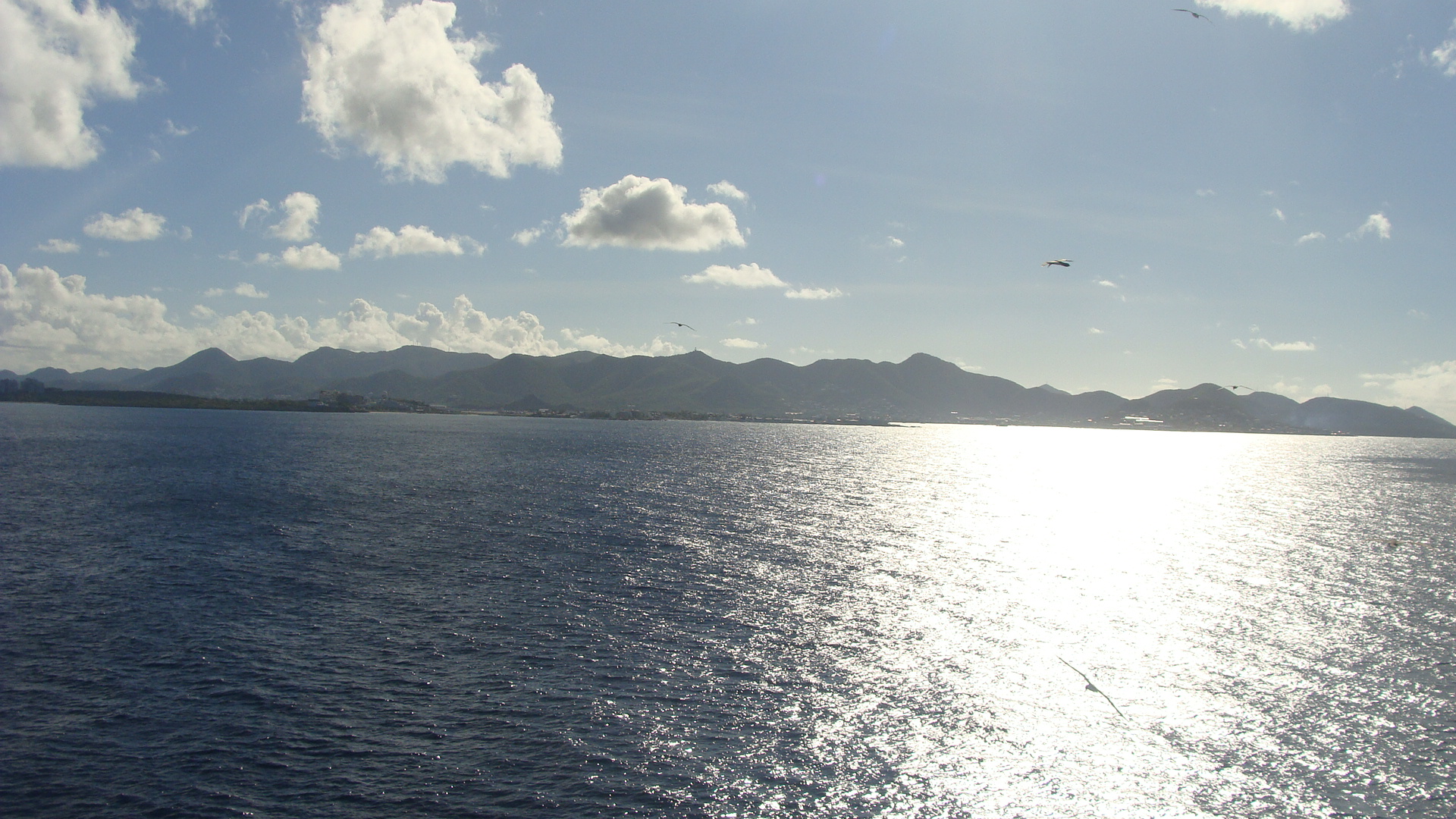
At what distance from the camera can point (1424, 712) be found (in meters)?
39.3

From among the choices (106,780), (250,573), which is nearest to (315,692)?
(106,780)

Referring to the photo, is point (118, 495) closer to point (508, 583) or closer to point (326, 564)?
point (326, 564)

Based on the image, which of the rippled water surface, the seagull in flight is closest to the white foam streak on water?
the rippled water surface

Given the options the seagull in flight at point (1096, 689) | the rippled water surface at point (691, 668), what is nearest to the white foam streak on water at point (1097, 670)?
the rippled water surface at point (691, 668)

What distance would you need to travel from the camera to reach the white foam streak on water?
3158 cm

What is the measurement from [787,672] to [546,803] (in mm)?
17483

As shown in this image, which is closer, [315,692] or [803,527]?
[315,692]

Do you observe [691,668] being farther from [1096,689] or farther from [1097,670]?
[1097,670]

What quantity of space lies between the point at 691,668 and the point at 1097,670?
26.1 m

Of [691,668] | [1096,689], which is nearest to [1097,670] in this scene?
[1096,689]

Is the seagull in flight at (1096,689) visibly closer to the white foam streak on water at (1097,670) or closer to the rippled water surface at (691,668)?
the rippled water surface at (691,668)

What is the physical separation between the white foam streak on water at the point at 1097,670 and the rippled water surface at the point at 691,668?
0.80 ft

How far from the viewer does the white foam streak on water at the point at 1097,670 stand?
104ft

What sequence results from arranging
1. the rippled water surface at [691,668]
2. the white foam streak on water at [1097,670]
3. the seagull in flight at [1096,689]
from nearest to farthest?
the rippled water surface at [691,668] → the white foam streak on water at [1097,670] → the seagull in flight at [1096,689]
